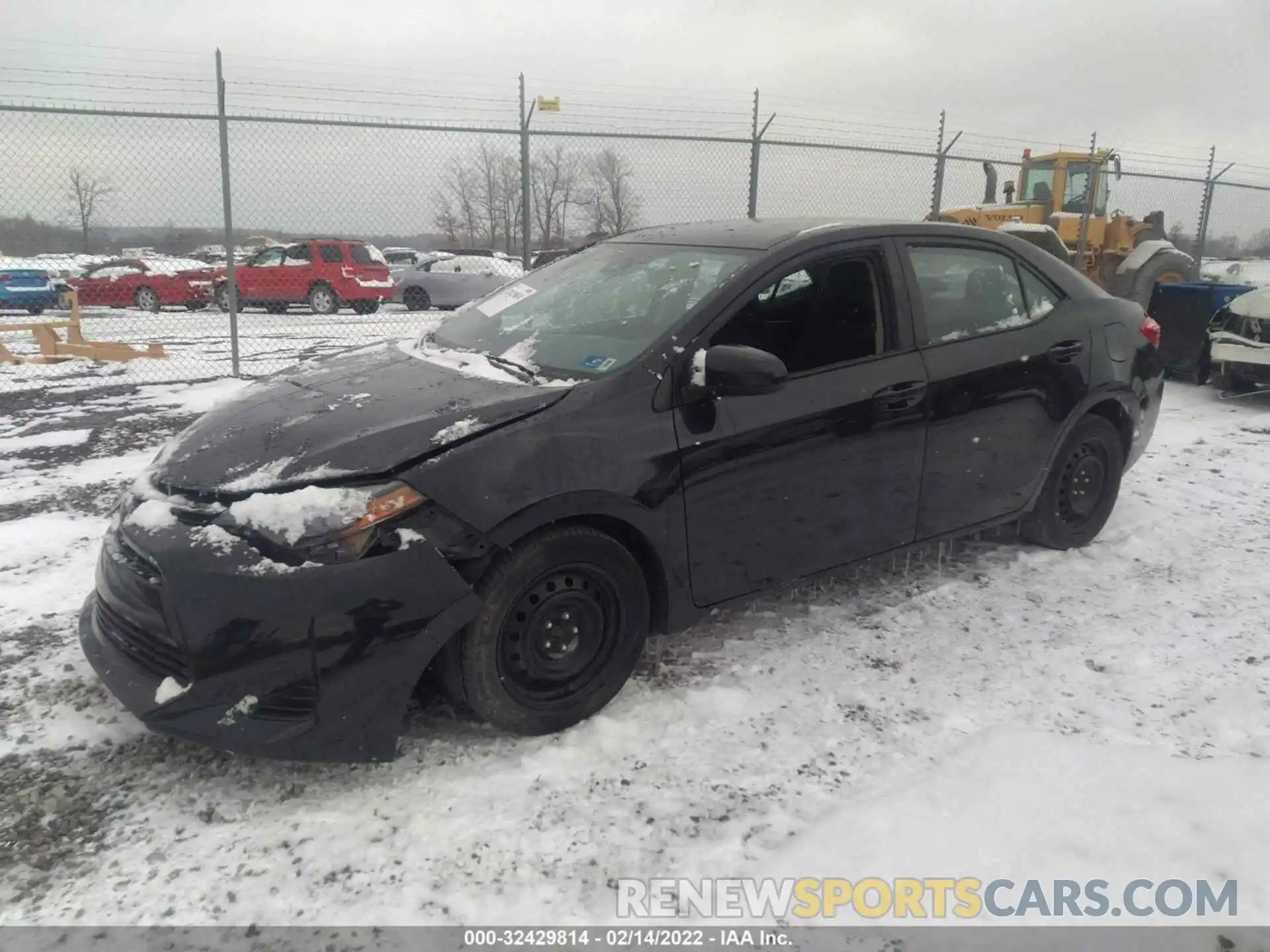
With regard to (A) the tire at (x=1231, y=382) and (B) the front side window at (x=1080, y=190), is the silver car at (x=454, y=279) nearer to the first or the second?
(B) the front side window at (x=1080, y=190)

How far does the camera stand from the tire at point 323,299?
18.2m

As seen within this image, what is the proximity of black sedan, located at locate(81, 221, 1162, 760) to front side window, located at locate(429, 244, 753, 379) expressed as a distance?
18mm

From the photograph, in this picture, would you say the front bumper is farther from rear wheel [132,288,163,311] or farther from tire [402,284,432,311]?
rear wheel [132,288,163,311]

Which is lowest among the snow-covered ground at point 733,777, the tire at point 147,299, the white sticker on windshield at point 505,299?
the snow-covered ground at point 733,777

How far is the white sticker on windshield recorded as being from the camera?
12.5 ft

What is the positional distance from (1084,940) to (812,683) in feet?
4.03

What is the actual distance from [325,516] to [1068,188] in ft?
47.8

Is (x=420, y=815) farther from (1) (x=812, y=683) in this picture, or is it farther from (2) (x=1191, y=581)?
(2) (x=1191, y=581)

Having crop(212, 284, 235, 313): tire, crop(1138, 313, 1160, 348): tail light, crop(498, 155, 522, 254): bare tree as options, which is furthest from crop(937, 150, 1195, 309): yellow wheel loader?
crop(212, 284, 235, 313): tire

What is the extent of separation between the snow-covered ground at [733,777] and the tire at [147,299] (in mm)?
17512

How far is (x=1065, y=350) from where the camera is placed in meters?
4.06

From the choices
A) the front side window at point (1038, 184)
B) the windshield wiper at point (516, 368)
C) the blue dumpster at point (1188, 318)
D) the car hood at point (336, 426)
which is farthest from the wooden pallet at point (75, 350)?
the front side window at point (1038, 184)

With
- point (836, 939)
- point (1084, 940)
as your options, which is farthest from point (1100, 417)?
point (836, 939)

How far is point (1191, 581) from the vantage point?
407 centimetres
